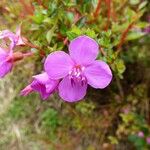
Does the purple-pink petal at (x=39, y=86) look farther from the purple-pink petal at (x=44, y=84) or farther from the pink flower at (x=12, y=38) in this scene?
the pink flower at (x=12, y=38)

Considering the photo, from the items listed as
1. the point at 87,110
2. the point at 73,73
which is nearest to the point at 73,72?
the point at 73,73

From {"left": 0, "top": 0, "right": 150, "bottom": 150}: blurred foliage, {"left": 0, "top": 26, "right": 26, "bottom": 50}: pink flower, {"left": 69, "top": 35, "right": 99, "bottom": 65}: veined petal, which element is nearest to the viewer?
{"left": 69, "top": 35, "right": 99, "bottom": 65}: veined petal

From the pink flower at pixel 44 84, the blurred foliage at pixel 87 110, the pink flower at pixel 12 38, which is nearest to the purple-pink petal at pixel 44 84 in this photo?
the pink flower at pixel 44 84

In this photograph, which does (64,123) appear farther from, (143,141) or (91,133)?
(143,141)

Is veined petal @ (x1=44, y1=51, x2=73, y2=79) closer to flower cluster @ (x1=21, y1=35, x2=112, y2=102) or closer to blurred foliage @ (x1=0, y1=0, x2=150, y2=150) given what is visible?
flower cluster @ (x1=21, y1=35, x2=112, y2=102)

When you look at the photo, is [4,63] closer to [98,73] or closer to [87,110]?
[98,73]

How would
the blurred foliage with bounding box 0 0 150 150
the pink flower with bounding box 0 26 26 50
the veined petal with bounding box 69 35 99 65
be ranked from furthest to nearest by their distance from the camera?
1. the blurred foliage with bounding box 0 0 150 150
2. the pink flower with bounding box 0 26 26 50
3. the veined petal with bounding box 69 35 99 65

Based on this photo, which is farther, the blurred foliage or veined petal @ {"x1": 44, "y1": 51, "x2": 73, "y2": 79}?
the blurred foliage

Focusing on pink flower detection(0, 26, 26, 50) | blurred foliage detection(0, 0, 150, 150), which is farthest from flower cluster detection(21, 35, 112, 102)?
blurred foliage detection(0, 0, 150, 150)
